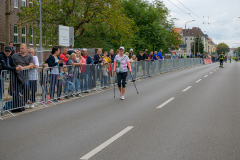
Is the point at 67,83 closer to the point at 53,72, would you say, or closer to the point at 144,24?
the point at 53,72

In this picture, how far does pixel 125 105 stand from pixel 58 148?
17.5 feet

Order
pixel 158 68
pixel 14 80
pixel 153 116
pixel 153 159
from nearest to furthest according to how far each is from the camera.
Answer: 1. pixel 153 159
2. pixel 153 116
3. pixel 14 80
4. pixel 158 68

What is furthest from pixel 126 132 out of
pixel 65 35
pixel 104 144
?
pixel 65 35

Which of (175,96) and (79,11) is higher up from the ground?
(79,11)

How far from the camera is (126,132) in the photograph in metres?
6.96

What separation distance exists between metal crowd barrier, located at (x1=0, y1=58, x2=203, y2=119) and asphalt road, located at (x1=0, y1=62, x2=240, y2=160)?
2.19 ft

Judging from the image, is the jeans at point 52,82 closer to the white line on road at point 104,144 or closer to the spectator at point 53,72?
the spectator at point 53,72

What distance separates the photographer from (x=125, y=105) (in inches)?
433

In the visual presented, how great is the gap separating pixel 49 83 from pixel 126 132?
214 inches

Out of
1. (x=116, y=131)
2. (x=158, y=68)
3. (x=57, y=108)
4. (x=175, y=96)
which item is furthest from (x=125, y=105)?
(x=158, y=68)

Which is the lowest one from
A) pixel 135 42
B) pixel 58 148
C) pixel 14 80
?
pixel 58 148

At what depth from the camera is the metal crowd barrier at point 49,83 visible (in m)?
9.77

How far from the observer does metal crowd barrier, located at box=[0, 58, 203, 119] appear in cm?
977

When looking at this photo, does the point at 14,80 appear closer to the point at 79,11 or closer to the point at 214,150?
the point at 214,150
